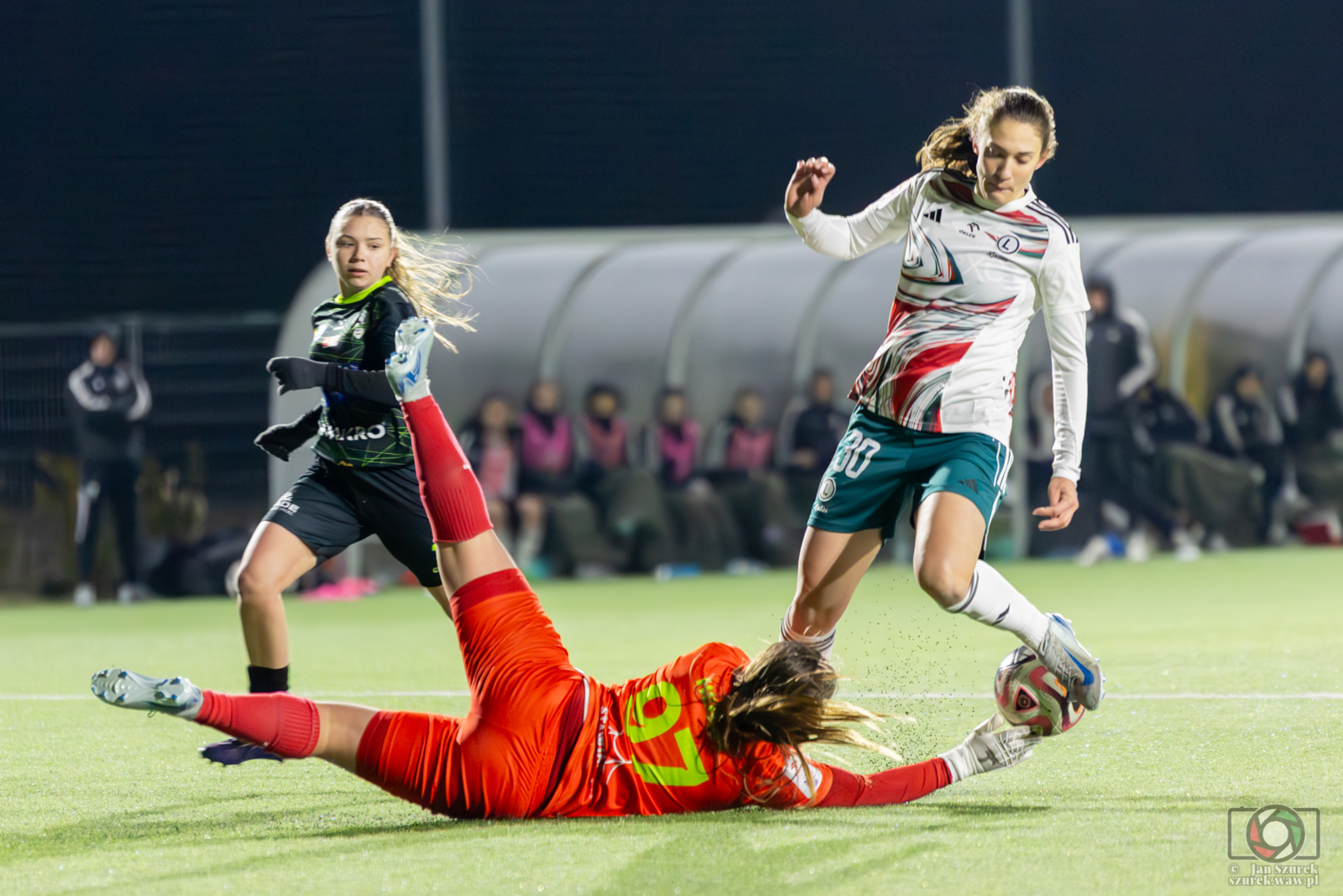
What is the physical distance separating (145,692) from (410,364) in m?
1.04

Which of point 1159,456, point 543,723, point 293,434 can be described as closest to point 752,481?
point 1159,456

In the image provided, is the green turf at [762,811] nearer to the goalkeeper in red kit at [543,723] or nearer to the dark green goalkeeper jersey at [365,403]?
the goalkeeper in red kit at [543,723]

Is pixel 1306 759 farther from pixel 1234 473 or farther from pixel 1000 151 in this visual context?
pixel 1234 473

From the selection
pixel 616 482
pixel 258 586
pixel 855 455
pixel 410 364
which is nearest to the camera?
pixel 410 364

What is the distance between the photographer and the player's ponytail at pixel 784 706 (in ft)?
12.3

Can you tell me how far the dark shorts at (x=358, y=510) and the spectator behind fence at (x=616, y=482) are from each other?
7.82 m

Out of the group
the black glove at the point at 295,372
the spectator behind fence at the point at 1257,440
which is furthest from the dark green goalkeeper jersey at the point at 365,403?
the spectator behind fence at the point at 1257,440

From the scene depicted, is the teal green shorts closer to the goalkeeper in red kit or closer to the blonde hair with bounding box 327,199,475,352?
the goalkeeper in red kit

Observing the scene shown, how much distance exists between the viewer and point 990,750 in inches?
174

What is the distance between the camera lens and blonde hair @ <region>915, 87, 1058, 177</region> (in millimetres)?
4516

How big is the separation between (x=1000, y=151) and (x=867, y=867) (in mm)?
1957

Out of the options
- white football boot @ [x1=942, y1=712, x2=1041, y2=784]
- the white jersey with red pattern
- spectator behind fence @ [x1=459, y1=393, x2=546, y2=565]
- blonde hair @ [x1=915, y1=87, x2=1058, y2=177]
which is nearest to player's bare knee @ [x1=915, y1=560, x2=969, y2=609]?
white football boot @ [x1=942, y1=712, x2=1041, y2=784]

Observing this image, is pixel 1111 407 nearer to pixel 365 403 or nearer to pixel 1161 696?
pixel 1161 696

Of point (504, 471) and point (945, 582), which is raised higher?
point (945, 582)
